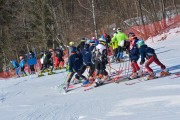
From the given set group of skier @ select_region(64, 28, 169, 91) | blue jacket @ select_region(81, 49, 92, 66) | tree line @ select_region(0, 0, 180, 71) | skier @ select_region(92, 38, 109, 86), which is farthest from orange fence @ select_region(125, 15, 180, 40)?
skier @ select_region(92, 38, 109, 86)

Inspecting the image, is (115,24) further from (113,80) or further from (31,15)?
(113,80)

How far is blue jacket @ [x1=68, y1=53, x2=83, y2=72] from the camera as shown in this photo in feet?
48.2

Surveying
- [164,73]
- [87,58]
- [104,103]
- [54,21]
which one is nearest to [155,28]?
[54,21]

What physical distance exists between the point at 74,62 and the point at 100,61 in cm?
103

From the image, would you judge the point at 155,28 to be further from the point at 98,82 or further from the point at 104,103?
the point at 104,103

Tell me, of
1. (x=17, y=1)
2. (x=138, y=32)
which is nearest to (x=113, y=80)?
(x=138, y=32)

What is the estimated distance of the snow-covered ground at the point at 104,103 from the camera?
9.34 meters

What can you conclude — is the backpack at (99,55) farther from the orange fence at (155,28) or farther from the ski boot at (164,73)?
the orange fence at (155,28)

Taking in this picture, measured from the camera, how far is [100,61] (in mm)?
14586

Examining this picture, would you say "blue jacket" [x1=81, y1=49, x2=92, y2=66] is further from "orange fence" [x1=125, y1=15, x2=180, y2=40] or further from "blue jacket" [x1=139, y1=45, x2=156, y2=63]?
"orange fence" [x1=125, y1=15, x2=180, y2=40]

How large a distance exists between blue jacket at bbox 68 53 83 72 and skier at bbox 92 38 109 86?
1.99ft

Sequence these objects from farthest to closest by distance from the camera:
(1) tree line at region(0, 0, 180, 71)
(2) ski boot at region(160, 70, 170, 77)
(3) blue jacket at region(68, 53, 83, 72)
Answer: (1) tree line at region(0, 0, 180, 71)
(3) blue jacket at region(68, 53, 83, 72)
(2) ski boot at region(160, 70, 170, 77)

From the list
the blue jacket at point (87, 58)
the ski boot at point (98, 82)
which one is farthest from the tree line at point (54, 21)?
the ski boot at point (98, 82)

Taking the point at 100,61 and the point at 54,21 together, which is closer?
the point at 100,61
